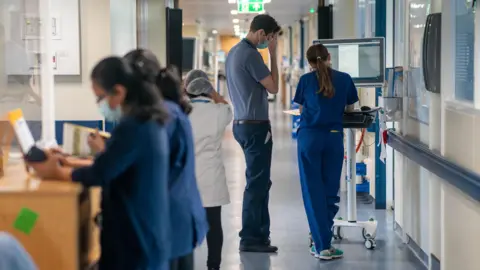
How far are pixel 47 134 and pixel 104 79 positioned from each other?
186 cm

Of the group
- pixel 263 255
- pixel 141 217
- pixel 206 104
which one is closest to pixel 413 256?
pixel 263 255

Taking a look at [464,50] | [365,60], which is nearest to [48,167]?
[464,50]

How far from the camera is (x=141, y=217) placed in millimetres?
2566

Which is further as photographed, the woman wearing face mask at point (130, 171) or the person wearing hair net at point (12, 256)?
the woman wearing face mask at point (130, 171)

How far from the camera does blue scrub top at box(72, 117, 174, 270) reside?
251 centimetres

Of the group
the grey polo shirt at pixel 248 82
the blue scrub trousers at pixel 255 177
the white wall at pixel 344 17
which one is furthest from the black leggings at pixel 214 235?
the white wall at pixel 344 17

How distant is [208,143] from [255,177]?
3.63 ft

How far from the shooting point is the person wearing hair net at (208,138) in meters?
4.46

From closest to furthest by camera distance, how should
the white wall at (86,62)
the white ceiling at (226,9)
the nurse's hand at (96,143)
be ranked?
the nurse's hand at (96,143) → the white wall at (86,62) → the white ceiling at (226,9)

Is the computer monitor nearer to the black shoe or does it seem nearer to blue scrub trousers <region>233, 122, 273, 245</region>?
blue scrub trousers <region>233, 122, 273, 245</region>

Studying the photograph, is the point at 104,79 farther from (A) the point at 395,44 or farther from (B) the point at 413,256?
(A) the point at 395,44

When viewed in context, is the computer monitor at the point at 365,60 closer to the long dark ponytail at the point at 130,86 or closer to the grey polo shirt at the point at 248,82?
the grey polo shirt at the point at 248,82

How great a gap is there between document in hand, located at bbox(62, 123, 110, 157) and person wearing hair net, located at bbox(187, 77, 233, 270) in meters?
1.18

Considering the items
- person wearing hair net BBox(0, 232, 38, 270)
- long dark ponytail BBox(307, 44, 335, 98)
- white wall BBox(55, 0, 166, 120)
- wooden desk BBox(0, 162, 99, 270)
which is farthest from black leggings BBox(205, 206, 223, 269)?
person wearing hair net BBox(0, 232, 38, 270)
